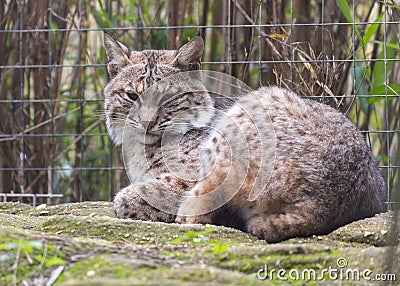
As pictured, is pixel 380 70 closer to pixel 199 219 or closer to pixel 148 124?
pixel 148 124

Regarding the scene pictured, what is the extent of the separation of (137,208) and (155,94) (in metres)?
0.77

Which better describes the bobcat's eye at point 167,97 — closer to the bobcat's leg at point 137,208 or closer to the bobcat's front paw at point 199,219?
the bobcat's leg at point 137,208

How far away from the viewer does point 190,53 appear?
4859mm

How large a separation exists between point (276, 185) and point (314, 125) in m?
0.44

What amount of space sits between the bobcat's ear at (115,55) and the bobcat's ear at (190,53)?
1.19 feet

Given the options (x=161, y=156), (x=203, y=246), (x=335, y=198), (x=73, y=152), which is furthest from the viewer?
(x=73, y=152)

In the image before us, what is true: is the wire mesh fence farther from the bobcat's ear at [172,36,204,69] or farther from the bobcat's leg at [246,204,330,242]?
the bobcat's leg at [246,204,330,242]

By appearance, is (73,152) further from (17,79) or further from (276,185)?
(276,185)

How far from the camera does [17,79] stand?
736cm

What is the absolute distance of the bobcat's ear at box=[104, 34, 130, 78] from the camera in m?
4.96

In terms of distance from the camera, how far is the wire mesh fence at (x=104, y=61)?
6180 mm

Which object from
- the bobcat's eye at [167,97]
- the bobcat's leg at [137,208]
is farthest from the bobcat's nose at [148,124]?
the bobcat's leg at [137,208]

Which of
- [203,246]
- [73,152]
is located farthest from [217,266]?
[73,152]

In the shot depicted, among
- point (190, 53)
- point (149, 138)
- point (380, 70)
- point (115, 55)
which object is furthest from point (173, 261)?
point (380, 70)
